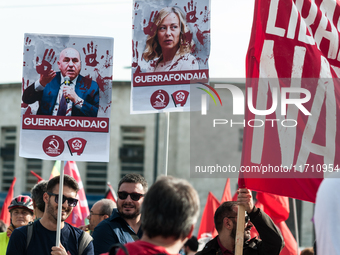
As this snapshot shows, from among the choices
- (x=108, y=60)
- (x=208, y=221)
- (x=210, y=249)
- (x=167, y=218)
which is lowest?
(x=208, y=221)

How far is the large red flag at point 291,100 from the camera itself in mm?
3713

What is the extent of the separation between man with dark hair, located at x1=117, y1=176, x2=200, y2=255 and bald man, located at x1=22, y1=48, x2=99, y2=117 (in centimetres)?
218

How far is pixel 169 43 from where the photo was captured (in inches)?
178

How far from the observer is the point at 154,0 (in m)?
4.57

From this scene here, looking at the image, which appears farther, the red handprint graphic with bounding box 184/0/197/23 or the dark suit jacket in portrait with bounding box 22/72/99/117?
the red handprint graphic with bounding box 184/0/197/23

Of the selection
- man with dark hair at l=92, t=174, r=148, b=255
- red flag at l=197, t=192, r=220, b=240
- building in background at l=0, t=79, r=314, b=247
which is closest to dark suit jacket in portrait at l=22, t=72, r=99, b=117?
man with dark hair at l=92, t=174, r=148, b=255

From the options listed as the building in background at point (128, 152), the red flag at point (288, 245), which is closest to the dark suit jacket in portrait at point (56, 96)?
the red flag at point (288, 245)

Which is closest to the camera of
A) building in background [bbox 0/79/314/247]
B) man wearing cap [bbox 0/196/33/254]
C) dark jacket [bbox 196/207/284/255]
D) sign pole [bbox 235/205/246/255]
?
sign pole [bbox 235/205/246/255]

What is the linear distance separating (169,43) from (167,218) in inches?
103

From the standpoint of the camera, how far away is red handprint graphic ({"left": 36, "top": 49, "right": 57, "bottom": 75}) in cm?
430

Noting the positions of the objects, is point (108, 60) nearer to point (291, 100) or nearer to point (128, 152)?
point (291, 100)

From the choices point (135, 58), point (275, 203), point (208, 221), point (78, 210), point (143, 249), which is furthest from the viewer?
point (208, 221)

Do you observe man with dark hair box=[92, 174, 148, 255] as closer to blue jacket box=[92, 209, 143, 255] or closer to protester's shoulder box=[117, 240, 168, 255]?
blue jacket box=[92, 209, 143, 255]

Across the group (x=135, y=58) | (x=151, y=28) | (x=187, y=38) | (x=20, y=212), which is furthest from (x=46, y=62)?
(x=20, y=212)
